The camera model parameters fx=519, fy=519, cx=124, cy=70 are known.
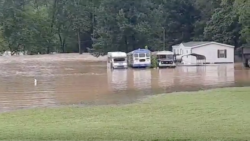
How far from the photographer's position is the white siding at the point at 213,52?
63.1m

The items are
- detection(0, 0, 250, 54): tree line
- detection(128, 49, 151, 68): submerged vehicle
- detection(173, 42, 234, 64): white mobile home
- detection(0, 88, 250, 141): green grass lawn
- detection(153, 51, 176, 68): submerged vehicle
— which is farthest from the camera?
detection(0, 0, 250, 54): tree line

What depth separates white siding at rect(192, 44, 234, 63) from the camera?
207ft

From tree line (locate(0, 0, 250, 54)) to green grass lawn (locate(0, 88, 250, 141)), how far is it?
35.9 meters

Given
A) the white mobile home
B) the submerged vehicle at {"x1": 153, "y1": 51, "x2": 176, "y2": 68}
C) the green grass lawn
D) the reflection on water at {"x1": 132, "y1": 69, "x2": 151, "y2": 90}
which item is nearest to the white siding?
the white mobile home

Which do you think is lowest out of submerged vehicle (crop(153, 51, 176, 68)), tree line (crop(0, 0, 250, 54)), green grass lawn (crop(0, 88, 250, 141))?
green grass lawn (crop(0, 88, 250, 141))

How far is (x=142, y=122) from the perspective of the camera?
48.7ft

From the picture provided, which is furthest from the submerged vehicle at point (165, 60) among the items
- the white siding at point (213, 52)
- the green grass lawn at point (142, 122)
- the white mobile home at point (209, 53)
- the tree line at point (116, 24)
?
the green grass lawn at point (142, 122)

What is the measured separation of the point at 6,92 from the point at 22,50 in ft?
225

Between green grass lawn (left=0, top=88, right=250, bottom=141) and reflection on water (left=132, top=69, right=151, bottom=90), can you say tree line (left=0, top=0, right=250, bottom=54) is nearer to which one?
reflection on water (left=132, top=69, right=151, bottom=90)

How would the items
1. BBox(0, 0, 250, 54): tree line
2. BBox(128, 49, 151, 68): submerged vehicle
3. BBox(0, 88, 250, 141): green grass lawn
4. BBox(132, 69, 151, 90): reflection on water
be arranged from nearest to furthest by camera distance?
BBox(0, 88, 250, 141): green grass lawn → BBox(132, 69, 151, 90): reflection on water → BBox(128, 49, 151, 68): submerged vehicle → BBox(0, 0, 250, 54): tree line

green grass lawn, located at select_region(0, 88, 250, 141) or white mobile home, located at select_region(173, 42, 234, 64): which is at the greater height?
white mobile home, located at select_region(173, 42, 234, 64)

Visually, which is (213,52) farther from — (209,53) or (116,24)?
(116,24)

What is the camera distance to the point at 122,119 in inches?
627

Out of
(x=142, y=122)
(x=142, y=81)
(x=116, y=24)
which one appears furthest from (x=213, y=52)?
(x=142, y=122)
